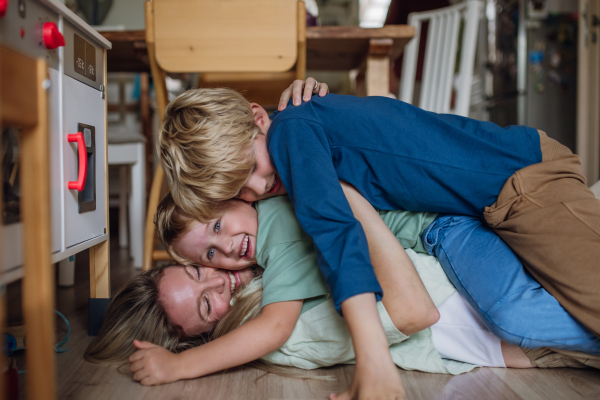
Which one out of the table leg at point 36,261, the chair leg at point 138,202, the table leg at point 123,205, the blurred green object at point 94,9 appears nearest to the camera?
the table leg at point 36,261

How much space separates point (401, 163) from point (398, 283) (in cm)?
26

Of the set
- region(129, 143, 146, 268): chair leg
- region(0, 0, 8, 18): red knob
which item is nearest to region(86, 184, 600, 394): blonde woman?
region(0, 0, 8, 18): red knob

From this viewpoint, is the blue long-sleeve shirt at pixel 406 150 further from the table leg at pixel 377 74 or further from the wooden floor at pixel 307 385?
the table leg at pixel 377 74

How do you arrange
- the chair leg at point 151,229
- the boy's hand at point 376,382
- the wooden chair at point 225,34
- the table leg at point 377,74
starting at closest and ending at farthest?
the boy's hand at point 376,382 < the wooden chair at point 225,34 < the chair leg at point 151,229 < the table leg at point 377,74

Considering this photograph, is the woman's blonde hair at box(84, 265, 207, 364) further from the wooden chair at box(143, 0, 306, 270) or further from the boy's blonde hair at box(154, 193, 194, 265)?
the wooden chair at box(143, 0, 306, 270)

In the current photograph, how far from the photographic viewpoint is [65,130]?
875 mm

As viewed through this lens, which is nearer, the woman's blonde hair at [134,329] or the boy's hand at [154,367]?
the boy's hand at [154,367]

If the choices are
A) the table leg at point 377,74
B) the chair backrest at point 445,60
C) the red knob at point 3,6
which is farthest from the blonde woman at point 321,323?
the chair backrest at point 445,60

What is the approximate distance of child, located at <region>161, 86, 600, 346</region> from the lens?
0.86 metres

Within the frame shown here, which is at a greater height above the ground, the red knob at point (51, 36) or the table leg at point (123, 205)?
the red knob at point (51, 36)

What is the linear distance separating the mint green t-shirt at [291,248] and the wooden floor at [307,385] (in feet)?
0.52

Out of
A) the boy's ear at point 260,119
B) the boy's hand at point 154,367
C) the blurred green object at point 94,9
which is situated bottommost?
the boy's hand at point 154,367

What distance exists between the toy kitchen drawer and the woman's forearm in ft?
1.08

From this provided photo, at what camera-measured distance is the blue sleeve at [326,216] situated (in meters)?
0.68
